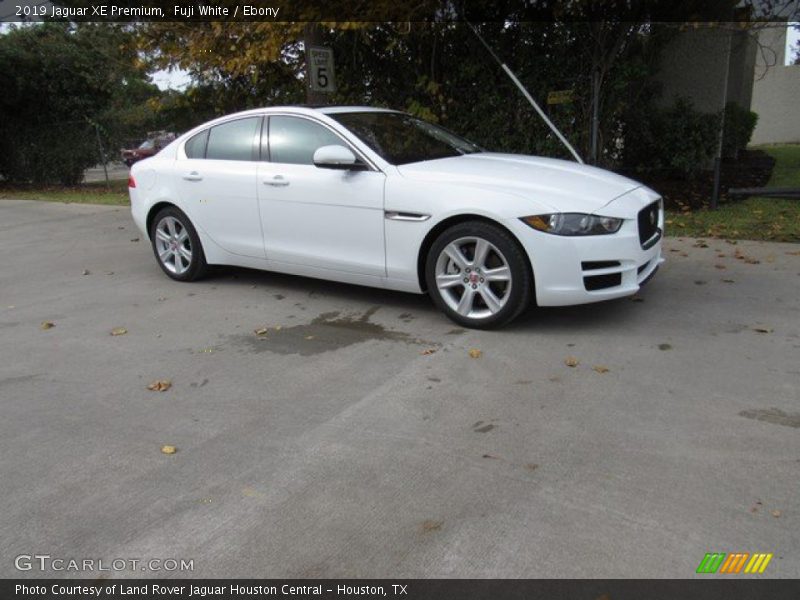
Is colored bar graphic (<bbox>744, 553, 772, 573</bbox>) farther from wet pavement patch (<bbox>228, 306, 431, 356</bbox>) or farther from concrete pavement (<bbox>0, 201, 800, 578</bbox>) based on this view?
wet pavement patch (<bbox>228, 306, 431, 356</bbox>)

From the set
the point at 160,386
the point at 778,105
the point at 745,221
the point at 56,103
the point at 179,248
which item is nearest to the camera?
the point at 160,386

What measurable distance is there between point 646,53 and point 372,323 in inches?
307

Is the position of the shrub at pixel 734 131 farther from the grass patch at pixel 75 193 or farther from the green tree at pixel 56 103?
the green tree at pixel 56 103

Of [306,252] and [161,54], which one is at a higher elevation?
[161,54]

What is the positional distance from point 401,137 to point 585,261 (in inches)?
83.4

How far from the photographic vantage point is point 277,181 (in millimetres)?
5898

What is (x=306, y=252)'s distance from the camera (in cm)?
586

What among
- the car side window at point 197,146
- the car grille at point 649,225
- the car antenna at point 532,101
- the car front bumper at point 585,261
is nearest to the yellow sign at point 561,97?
the car antenna at point 532,101

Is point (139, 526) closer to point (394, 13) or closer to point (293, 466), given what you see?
point (293, 466)

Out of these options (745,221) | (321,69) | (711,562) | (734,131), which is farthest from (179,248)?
(734,131)

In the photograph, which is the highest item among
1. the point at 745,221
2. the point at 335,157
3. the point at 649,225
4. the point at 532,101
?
the point at 532,101

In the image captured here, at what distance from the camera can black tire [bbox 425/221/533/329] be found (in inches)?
192

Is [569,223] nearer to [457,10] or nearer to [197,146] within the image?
[197,146]
